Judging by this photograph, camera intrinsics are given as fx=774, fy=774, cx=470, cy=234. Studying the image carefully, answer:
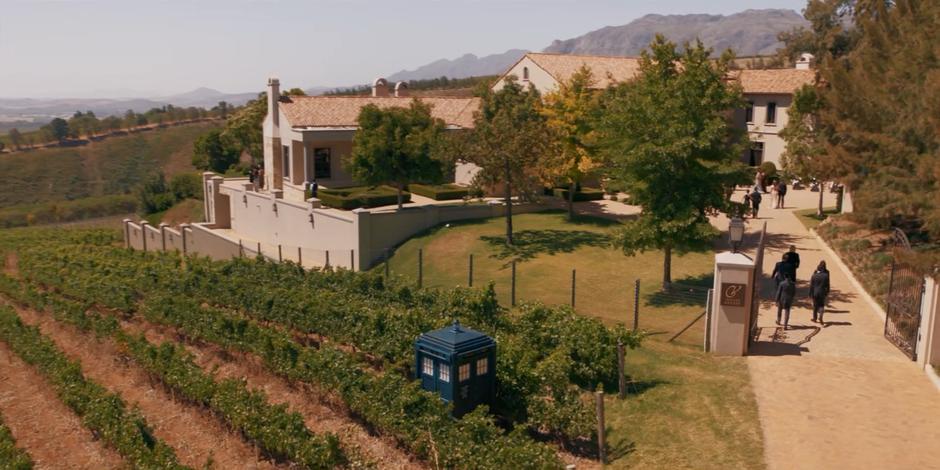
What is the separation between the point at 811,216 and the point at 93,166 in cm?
8749

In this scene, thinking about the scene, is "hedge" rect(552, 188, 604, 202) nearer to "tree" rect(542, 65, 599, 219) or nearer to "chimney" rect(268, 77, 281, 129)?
"tree" rect(542, 65, 599, 219)

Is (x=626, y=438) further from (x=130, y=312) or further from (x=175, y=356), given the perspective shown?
(x=130, y=312)

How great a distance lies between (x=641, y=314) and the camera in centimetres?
2014

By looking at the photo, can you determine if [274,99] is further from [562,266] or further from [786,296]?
[786,296]

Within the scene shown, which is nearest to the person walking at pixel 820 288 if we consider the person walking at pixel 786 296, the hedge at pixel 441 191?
the person walking at pixel 786 296

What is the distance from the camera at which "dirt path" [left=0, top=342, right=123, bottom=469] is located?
1345cm

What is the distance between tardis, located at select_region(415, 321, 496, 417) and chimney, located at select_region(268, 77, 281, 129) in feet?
97.5

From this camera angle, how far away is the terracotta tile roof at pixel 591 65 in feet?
139

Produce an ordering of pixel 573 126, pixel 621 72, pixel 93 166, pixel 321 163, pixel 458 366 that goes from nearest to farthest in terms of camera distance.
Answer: pixel 458 366
pixel 573 126
pixel 321 163
pixel 621 72
pixel 93 166

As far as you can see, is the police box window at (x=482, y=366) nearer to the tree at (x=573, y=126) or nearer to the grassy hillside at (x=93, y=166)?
the tree at (x=573, y=126)

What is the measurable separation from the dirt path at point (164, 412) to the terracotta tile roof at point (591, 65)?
27.5 meters

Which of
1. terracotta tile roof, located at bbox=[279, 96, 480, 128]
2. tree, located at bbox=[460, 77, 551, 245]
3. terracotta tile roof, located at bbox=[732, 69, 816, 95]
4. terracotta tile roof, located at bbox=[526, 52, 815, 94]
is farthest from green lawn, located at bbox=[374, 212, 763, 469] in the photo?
terracotta tile roof, located at bbox=[732, 69, 816, 95]

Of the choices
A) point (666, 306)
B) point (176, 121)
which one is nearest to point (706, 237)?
point (666, 306)

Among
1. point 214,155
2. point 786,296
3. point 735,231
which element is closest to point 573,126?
point 786,296
